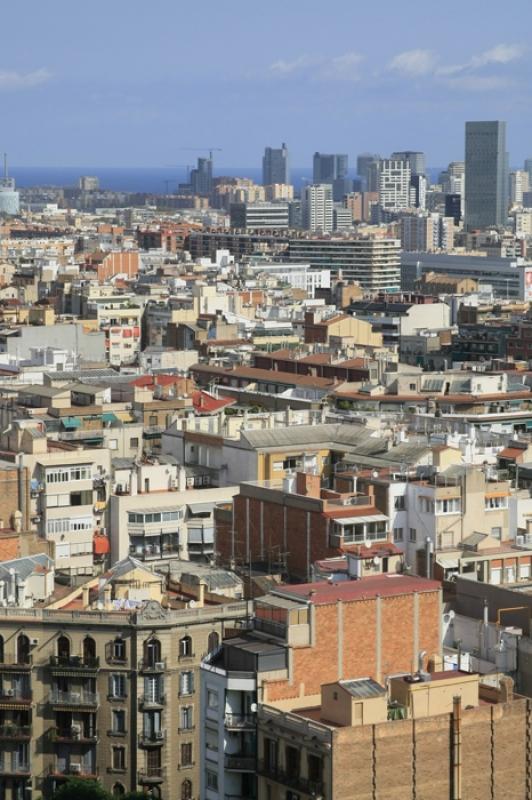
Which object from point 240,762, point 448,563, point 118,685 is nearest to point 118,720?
point 118,685

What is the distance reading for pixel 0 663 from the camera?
33312 millimetres

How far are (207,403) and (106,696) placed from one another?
81.8 ft

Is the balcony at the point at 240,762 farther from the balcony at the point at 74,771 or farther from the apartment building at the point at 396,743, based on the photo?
the balcony at the point at 74,771

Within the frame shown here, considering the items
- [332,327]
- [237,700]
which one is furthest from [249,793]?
[332,327]

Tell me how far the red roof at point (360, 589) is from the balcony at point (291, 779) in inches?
102

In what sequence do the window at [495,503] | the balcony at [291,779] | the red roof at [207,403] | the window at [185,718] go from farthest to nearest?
1. the red roof at [207,403]
2. the window at [495,503]
3. the window at [185,718]
4. the balcony at [291,779]

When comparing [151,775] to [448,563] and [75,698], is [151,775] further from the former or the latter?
[448,563]

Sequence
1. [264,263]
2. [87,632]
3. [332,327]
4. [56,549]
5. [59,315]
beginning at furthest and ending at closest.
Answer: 1. [264,263]
2. [59,315]
3. [332,327]
4. [56,549]
5. [87,632]

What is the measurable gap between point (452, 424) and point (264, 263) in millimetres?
87598

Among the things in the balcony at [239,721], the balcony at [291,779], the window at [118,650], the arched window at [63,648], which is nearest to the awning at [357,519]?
the window at [118,650]

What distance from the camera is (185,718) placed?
1303 inches

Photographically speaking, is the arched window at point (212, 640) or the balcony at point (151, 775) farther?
the balcony at point (151, 775)

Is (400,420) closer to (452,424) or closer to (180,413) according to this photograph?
(452,424)

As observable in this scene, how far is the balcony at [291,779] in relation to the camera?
26125 mm
